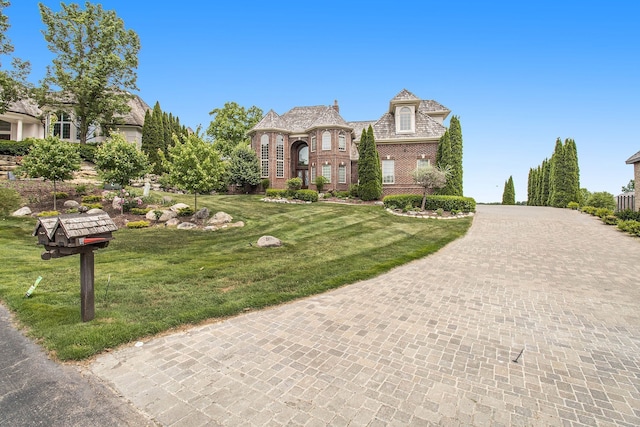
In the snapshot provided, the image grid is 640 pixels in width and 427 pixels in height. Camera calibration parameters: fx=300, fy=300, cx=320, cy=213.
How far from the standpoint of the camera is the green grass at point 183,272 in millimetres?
4818

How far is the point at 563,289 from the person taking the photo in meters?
7.10

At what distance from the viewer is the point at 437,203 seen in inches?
821

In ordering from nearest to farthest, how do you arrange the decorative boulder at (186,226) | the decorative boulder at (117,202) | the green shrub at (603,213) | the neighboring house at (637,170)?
the decorative boulder at (186,226), the decorative boulder at (117,202), the green shrub at (603,213), the neighboring house at (637,170)

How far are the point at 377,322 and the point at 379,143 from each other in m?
23.4

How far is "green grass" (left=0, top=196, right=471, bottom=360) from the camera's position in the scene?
4818 millimetres

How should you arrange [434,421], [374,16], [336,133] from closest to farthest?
[434,421], [374,16], [336,133]

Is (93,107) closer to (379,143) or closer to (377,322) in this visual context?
(379,143)

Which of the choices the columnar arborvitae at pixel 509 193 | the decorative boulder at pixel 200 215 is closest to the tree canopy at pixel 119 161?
the decorative boulder at pixel 200 215

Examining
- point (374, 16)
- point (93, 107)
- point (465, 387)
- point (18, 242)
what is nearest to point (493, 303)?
point (465, 387)

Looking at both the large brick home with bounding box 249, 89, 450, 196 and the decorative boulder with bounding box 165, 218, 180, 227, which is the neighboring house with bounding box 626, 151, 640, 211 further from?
the decorative boulder with bounding box 165, 218, 180, 227

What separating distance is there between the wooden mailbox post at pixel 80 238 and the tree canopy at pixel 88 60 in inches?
1053

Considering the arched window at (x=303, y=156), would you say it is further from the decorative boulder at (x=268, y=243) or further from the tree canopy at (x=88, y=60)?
the decorative boulder at (x=268, y=243)

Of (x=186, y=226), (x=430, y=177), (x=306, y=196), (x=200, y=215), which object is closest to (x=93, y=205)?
(x=200, y=215)

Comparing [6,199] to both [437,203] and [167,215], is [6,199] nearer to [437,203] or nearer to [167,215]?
[167,215]
